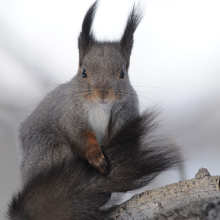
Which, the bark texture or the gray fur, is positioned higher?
the gray fur

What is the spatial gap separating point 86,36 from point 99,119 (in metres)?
0.37

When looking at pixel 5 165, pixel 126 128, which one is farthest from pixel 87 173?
pixel 5 165

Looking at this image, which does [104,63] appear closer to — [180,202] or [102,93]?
[102,93]

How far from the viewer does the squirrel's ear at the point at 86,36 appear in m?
1.40

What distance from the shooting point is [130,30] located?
1449 millimetres

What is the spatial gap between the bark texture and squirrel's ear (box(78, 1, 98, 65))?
696 millimetres

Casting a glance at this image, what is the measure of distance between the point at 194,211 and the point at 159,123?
0.37 metres

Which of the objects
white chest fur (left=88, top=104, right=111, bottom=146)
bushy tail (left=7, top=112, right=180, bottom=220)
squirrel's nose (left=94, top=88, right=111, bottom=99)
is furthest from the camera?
white chest fur (left=88, top=104, right=111, bottom=146)

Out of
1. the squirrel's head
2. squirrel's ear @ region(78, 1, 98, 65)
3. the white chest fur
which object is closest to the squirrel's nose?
the squirrel's head

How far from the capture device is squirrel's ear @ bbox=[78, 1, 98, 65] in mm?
1396

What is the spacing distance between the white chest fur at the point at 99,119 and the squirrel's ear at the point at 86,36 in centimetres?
25

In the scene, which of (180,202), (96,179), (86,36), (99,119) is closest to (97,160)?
(96,179)

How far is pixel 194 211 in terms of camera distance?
1.06 m

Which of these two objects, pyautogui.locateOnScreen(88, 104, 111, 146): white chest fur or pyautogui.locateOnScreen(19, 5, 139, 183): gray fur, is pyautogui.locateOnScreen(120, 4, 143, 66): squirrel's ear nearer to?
pyautogui.locateOnScreen(19, 5, 139, 183): gray fur
